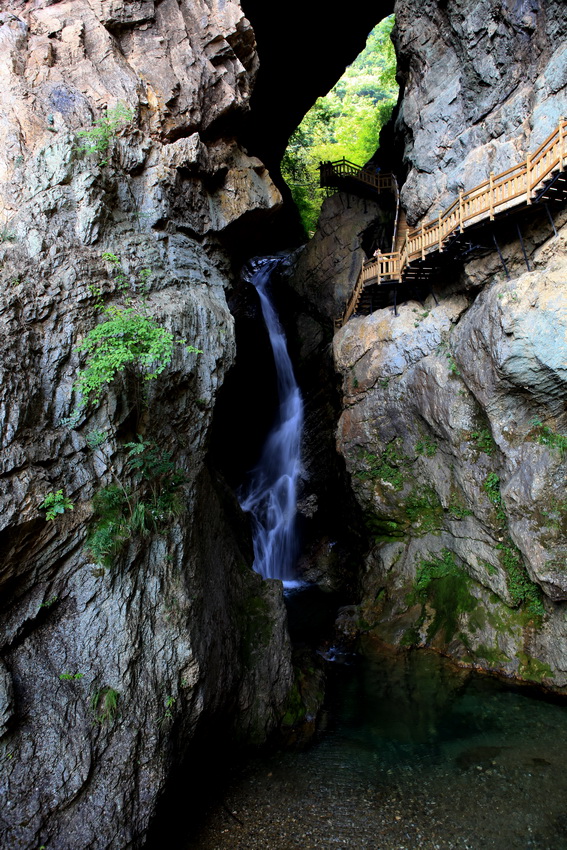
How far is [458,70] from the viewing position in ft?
53.9

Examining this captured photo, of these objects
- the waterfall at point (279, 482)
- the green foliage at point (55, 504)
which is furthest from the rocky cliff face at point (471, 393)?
the green foliage at point (55, 504)

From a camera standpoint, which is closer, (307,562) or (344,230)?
(307,562)

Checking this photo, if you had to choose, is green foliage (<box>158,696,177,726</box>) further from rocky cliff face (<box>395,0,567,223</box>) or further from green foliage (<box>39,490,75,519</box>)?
rocky cliff face (<box>395,0,567,223</box>)

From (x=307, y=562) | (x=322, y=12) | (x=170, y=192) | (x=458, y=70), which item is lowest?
(x=307, y=562)

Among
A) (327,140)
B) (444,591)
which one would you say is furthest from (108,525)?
(327,140)

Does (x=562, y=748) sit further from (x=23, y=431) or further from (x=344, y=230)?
(x=344, y=230)

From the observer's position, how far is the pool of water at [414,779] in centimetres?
753

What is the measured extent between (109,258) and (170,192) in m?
3.10

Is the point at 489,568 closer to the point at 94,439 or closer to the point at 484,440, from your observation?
the point at 484,440

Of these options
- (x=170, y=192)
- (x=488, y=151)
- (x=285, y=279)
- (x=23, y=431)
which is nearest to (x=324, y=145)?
(x=285, y=279)

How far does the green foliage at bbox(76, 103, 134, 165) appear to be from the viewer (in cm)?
897

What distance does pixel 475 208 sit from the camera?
13.0 metres

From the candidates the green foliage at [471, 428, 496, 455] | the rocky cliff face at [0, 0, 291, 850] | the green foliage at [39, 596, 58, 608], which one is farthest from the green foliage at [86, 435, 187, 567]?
the green foliage at [471, 428, 496, 455]

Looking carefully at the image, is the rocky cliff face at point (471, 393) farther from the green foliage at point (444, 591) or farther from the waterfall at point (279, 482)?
the waterfall at point (279, 482)
